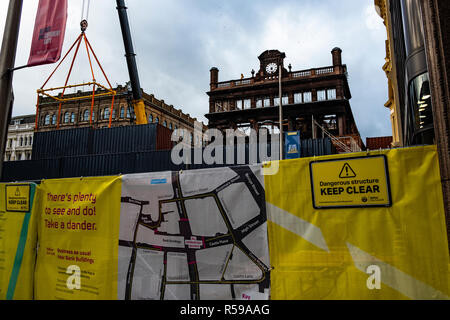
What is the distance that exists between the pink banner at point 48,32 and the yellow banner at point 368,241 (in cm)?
467

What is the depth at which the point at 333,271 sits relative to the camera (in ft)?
9.59

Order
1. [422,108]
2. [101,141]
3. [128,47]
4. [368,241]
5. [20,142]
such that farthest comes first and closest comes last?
[20,142], [101,141], [128,47], [422,108], [368,241]

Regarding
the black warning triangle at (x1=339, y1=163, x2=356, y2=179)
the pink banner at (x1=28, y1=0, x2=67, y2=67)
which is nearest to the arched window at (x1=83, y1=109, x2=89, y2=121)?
the pink banner at (x1=28, y1=0, x2=67, y2=67)

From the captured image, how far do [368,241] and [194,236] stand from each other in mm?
1940

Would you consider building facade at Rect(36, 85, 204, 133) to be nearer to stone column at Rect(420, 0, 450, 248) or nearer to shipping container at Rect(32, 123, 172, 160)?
shipping container at Rect(32, 123, 172, 160)

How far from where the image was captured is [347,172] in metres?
3.01

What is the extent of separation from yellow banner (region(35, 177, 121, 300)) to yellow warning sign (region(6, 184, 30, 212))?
39 centimetres

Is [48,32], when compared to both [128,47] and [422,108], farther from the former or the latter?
[128,47]

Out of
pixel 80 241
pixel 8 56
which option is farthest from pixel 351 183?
pixel 8 56

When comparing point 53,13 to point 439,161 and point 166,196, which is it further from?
point 439,161

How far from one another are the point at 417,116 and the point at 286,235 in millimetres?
3469

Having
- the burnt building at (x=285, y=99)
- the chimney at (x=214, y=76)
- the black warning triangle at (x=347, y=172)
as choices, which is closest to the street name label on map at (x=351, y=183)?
the black warning triangle at (x=347, y=172)

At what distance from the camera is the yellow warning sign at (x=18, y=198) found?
464cm
